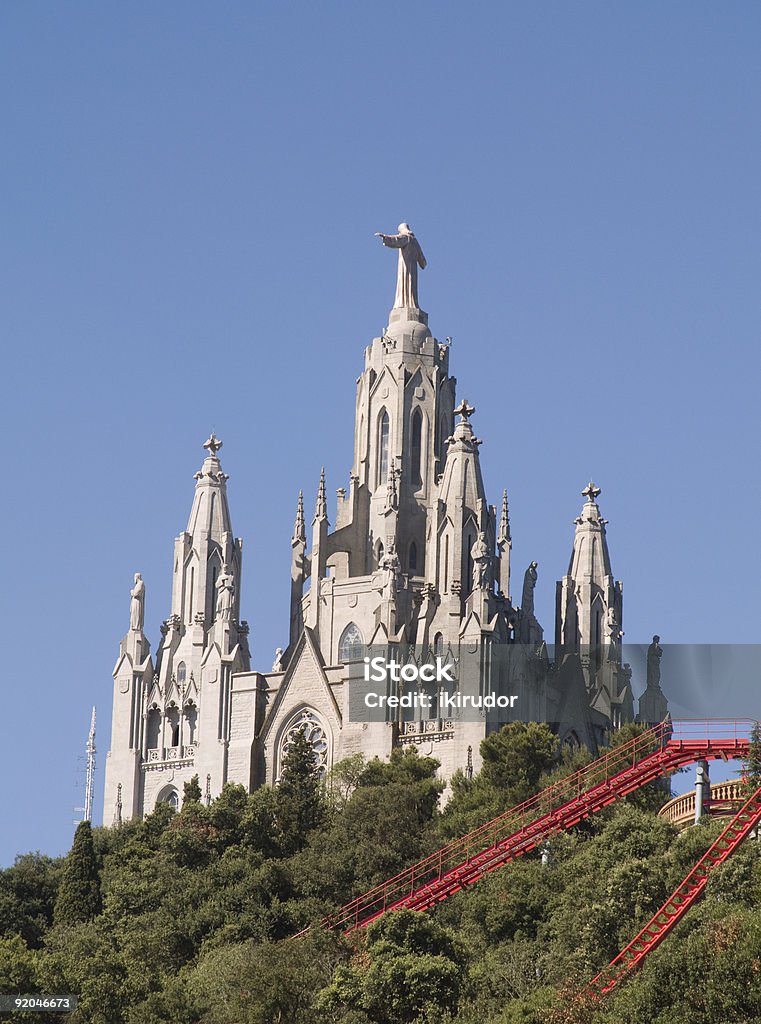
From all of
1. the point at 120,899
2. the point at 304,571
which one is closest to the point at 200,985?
the point at 120,899

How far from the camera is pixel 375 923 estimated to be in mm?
67562

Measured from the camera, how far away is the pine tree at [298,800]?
286 feet

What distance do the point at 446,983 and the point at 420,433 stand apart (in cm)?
4779

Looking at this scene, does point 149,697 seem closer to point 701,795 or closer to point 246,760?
point 246,760

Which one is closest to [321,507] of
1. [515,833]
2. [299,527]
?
[299,527]

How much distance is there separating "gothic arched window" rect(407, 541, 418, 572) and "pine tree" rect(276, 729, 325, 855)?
49.0 ft

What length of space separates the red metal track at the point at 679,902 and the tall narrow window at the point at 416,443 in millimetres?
41451

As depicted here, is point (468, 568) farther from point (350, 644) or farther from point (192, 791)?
point (192, 791)

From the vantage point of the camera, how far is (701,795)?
73.8m

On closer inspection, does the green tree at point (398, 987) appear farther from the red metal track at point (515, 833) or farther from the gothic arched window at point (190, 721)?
the gothic arched window at point (190, 721)

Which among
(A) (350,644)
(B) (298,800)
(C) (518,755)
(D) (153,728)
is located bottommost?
(B) (298,800)

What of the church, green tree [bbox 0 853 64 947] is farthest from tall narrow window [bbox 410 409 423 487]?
green tree [bbox 0 853 64 947]

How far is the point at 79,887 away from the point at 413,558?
1013 inches

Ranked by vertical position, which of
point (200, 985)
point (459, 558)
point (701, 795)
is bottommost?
point (200, 985)
